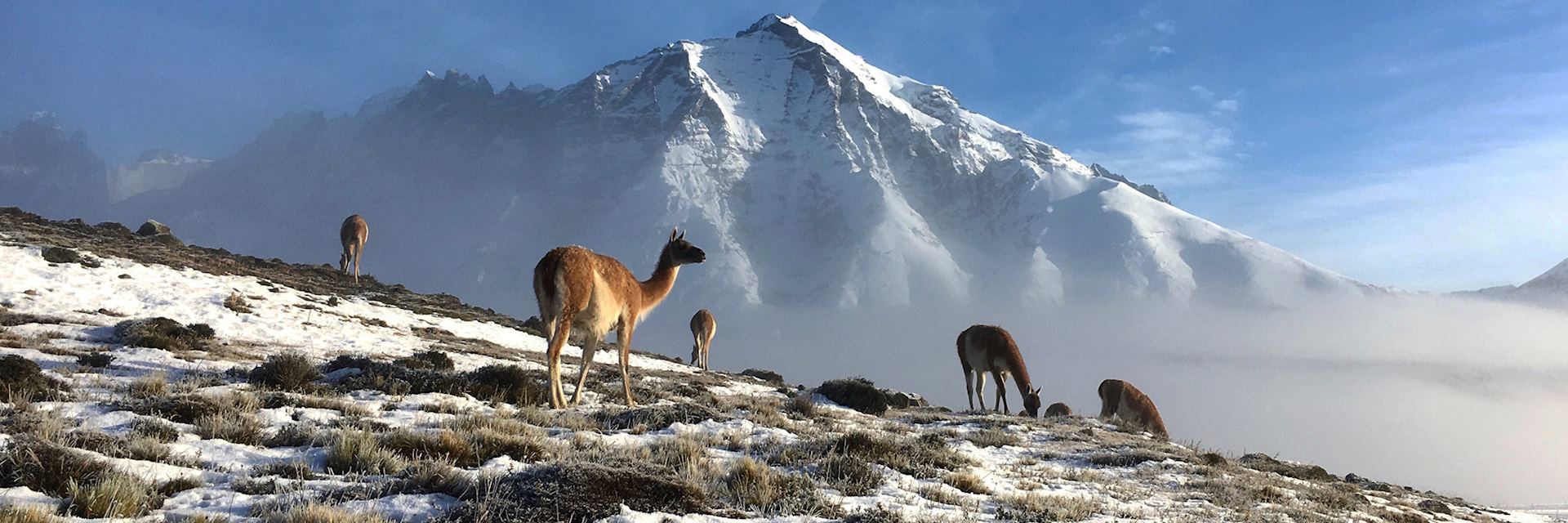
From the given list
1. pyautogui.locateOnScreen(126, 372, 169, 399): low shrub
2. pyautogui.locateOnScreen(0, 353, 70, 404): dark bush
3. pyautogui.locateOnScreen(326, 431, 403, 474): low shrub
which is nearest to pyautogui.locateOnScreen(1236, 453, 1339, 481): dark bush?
pyautogui.locateOnScreen(326, 431, 403, 474): low shrub


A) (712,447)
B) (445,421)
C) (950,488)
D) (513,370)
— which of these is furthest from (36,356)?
(950,488)

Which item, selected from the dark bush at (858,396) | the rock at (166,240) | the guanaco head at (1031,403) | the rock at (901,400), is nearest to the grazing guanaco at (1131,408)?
the guanaco head at (1031,403)

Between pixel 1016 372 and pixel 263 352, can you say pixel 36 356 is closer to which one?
pixel 263 352

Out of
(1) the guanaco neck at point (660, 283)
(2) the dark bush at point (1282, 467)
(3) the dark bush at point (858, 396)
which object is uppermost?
(1) the guanaco neck at point (660, 283)

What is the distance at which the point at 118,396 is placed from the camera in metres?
8.10

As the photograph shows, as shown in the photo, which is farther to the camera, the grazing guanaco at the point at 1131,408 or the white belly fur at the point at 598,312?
the grazing guanaco at the point at 1131,408

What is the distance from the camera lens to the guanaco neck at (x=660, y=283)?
13062 mm

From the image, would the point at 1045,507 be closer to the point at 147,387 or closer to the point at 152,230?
the point at 147,387

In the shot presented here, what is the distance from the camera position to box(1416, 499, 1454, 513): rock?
12.8 meters

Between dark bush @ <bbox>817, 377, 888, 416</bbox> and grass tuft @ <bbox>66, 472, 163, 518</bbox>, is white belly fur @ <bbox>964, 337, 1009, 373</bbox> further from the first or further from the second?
grass tuft @ <bbox>66, 472, 163, 518</bbox>

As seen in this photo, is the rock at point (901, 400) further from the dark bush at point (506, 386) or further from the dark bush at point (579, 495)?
the dark bush at point (579, 495)

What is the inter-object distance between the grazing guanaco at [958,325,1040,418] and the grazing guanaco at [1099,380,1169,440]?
6.32ft

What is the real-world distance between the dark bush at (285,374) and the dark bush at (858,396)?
1026cm

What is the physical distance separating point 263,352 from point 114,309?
215 inches
